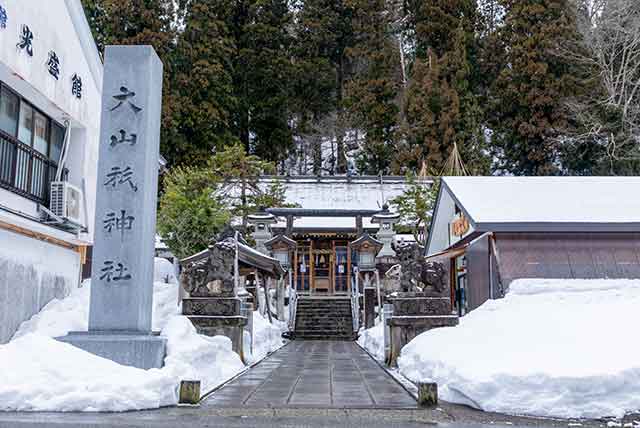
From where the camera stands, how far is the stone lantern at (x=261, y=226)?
84.3ft

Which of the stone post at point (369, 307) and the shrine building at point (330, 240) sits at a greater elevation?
the shrine building at point (330, 240)

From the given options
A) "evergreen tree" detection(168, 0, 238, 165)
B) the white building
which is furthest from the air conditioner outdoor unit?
"evergreen tree" detection(168, 0, 238, 165)

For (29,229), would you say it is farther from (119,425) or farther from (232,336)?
(119,425)

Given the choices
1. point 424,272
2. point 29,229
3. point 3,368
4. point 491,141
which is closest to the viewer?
point 3,368

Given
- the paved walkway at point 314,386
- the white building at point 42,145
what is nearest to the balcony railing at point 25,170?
the white building at point 42,145

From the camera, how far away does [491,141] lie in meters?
40.5

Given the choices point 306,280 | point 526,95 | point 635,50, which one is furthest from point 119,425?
point 526,95

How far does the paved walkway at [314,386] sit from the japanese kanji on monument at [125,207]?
1.45m

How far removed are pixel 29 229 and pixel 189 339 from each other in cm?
394

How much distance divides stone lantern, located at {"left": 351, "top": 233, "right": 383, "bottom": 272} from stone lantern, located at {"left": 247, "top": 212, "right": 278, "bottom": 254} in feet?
12.9

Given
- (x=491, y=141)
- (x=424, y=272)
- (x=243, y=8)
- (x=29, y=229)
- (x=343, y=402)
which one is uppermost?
(x=243, y=8)

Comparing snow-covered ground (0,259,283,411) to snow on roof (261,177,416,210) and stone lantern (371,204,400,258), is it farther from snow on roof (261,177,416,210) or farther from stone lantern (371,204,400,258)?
snow on roof (261,177,416,210)

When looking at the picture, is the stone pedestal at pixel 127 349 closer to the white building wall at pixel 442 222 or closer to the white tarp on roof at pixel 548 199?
the white tarp on roof at pixel 548 199

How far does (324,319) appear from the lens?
24.1 m
